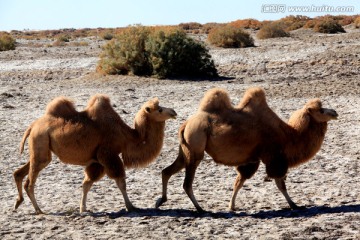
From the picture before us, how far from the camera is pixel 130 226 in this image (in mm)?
7512

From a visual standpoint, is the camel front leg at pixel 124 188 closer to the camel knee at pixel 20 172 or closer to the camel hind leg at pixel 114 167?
the camel hind leg at pixel 114 167

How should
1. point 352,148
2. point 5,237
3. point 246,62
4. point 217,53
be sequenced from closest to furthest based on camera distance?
point 5,237 < point 352,148 < point 246,62 < point 217,53

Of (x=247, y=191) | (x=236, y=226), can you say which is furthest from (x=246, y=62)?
(x=236, y=226)

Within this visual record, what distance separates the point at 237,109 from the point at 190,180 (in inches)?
44.2

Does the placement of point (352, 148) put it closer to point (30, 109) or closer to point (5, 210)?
point (5, 210)

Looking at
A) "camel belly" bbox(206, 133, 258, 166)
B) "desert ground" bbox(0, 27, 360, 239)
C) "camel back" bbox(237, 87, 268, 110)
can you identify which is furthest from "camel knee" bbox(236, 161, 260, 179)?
"camel back" bbox(237, 87, 268, 110)

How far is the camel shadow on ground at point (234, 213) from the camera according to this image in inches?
304

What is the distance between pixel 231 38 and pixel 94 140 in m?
24.5

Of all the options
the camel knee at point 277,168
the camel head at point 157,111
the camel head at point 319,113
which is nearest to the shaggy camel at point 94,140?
the camel head at point 157,111

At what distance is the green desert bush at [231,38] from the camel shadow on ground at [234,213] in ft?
78.3

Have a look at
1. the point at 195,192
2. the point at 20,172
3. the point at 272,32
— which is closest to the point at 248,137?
the point at 195,192

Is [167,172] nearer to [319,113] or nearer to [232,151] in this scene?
[232,151]

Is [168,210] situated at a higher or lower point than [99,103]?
lower

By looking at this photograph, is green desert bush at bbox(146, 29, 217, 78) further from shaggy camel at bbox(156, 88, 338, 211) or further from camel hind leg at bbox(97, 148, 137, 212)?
camel hind leg at bbox(97, 148, 137, 212)
